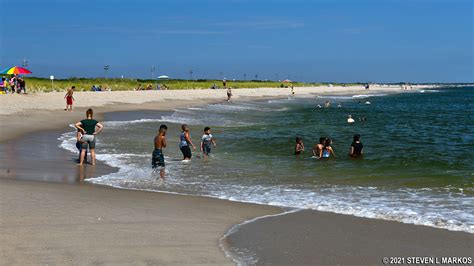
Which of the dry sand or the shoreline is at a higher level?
the shoreline

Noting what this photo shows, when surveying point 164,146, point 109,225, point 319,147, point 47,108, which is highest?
point 47,108

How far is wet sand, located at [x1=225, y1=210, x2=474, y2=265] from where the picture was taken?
21.6ft

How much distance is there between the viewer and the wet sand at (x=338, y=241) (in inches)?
259

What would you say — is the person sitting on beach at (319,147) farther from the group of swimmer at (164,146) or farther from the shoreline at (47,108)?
the shoreline at (47,108)

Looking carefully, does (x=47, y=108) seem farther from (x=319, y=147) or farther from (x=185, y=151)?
(x=319, y=147)

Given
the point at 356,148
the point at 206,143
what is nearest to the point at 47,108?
the point at 206,143

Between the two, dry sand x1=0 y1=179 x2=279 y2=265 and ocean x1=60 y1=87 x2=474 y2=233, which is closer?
dry sand x1=0 y1=179 x2=279 y2=265

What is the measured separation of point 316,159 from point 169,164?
455 centimetres

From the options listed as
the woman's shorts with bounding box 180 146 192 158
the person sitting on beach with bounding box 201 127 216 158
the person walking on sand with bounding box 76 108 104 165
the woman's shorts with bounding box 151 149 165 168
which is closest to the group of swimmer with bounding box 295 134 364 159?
the person sitting on beach with bounding box 201 127 216 158

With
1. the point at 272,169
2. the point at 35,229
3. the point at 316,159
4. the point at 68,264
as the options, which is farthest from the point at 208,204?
the point at 316,159

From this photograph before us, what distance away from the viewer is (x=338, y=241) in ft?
24.0

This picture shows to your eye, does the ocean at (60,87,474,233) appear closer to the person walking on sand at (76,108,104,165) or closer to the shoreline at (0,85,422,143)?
the person walking on sand at (76,108,104,165)

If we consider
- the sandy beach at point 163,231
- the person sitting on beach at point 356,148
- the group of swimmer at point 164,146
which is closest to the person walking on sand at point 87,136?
the group of swimmer at point 164,146

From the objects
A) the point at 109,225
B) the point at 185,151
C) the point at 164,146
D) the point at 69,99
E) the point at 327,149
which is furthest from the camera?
the point at 69,99
